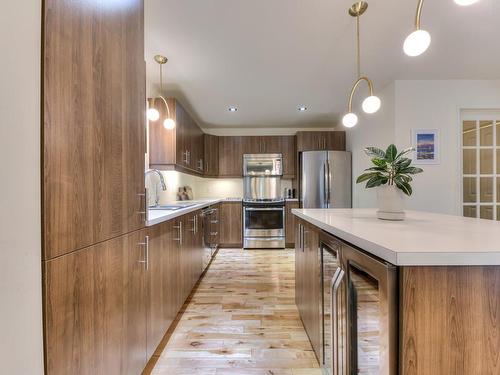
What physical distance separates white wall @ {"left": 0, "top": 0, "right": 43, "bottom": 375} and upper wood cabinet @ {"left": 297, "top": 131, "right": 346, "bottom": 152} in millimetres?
4305

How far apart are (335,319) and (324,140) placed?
12.9 ft

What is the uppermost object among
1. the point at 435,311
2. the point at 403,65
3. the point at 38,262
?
the point at 403,65

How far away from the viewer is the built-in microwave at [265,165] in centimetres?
487

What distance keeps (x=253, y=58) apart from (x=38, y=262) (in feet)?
8.92

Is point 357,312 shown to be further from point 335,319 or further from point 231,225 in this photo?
point 231,225

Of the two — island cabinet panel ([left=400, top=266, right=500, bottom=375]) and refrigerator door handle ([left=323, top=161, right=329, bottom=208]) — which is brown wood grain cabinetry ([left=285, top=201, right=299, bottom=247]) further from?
island cabinet panel ([left=400, top=266, right=500, bottom=375])

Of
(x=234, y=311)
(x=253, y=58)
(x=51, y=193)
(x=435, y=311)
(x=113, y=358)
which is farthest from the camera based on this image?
(x=253, y=58)

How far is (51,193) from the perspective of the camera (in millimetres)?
750

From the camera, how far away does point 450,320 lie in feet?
2.13

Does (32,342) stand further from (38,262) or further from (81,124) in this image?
(81,124)

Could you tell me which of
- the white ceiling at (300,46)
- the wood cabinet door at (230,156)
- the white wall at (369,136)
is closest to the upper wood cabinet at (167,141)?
the white ceiling at (300,46)

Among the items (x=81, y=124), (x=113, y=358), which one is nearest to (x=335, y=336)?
(x=113, y=358)

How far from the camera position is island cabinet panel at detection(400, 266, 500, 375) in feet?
2.11

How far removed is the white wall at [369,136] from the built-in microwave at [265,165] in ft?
4.25
